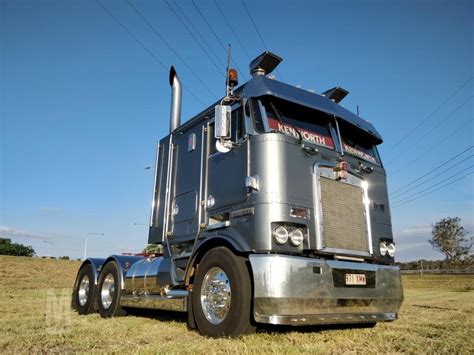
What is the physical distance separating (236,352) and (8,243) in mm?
80216

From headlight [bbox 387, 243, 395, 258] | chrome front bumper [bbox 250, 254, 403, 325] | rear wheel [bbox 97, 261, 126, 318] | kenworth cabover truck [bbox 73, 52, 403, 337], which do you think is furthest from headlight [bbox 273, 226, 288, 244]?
rear wheel [bbox 97, 261, 126, 318]

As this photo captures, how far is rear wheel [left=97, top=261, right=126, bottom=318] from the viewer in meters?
7.32

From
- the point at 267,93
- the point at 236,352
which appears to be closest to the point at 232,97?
the point at 267,93

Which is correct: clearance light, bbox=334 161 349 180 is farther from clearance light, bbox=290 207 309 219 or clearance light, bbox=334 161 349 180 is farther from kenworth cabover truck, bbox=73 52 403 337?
clearance light, bbox=290 207 309 219

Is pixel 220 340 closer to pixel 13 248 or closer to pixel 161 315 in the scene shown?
pixel 161 315

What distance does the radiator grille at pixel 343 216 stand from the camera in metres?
4.87

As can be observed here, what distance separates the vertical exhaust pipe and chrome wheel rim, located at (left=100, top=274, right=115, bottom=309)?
3275 mm

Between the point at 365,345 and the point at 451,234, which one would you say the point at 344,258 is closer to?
the point at 365,345

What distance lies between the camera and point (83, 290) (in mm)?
8656

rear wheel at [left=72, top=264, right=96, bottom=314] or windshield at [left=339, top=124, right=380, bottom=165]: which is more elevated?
windshield at [left=339, top=124, right=380, bottom=165]

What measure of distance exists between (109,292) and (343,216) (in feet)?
17.0

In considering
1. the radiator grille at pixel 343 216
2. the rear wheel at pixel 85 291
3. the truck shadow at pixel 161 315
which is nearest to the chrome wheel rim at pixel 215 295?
the radiator grille at pixel 343 216

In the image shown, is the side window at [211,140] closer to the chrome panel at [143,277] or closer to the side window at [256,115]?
the side window at [256,115]

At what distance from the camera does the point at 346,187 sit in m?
5.33
